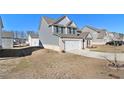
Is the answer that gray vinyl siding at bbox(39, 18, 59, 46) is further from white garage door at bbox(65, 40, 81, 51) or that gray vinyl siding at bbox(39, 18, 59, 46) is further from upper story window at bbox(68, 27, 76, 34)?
upper story window at bbox(68, 27, 76, 34)

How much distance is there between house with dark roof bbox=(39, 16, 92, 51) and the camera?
772 inches

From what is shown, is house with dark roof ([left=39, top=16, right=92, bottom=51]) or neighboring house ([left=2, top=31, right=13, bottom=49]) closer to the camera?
house with dark roof ([left=39, top=16, right=92, bottom=51])

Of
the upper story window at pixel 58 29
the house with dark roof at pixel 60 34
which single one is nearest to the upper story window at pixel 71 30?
the house with dark roof at pixel 60 34

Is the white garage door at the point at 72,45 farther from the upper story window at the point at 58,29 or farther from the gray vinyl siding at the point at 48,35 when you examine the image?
the upper story window at the point at 58,29

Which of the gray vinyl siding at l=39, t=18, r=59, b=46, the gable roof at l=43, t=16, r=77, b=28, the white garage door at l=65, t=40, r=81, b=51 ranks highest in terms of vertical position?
the gable roof at l=43, t=16, r=77, b=28

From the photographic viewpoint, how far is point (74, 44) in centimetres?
2138

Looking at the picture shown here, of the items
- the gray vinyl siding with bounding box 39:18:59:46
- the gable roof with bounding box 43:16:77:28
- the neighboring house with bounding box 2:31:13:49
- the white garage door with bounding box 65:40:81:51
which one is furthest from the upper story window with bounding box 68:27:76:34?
the neighboring house with bounding box 2:31:13:49

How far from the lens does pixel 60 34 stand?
66.9 feet
